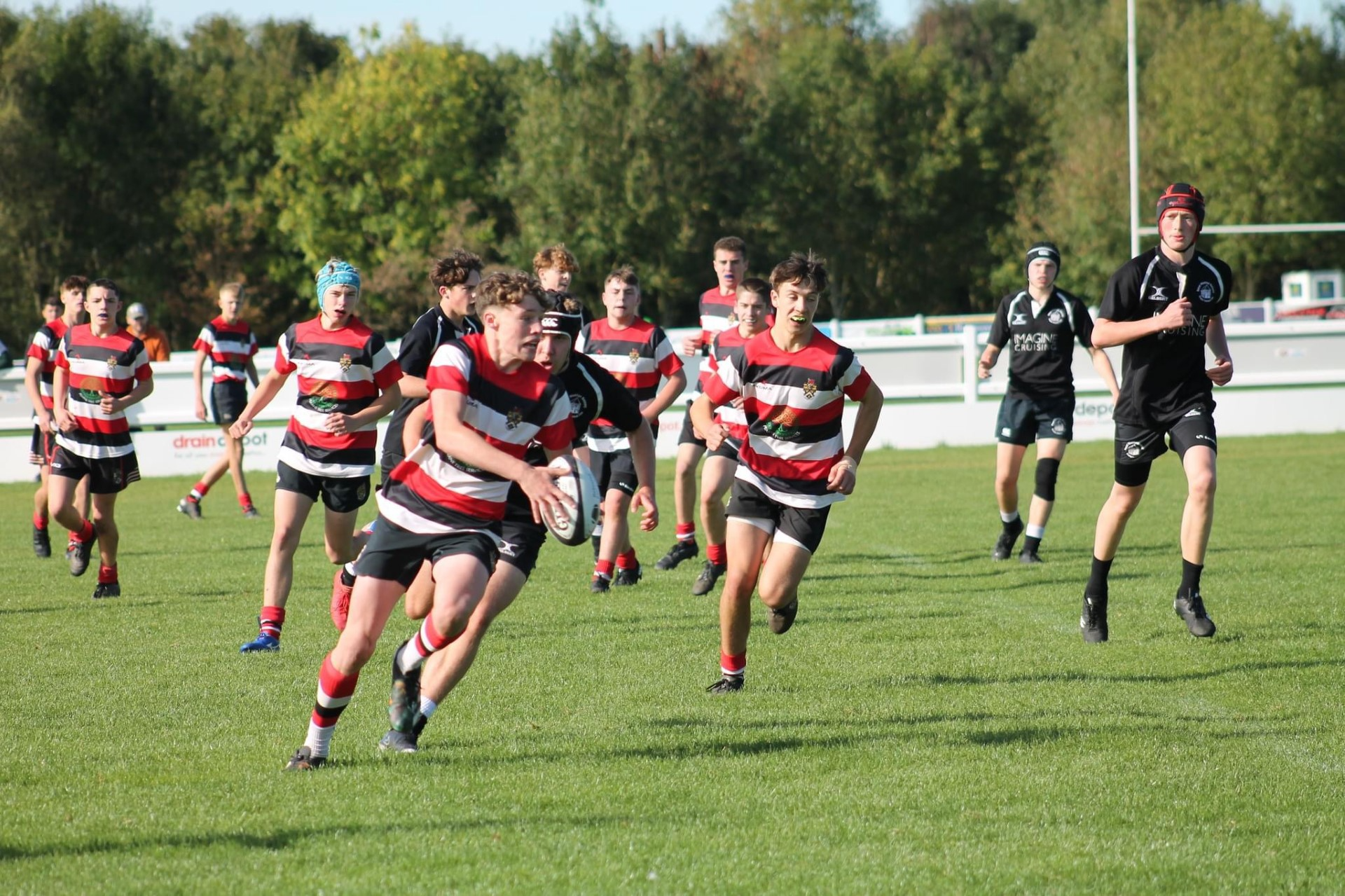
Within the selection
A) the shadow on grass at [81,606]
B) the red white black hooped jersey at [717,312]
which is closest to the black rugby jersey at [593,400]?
the red white black hooped jersey at [717,312]

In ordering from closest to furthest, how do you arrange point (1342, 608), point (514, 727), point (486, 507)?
point (486, 507), point (514, 727), point (1342, 608)

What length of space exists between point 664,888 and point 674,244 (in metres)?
45.5

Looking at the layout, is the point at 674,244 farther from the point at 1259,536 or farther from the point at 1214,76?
the point at 1259,536

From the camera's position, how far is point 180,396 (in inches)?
805

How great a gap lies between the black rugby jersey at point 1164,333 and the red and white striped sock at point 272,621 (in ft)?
14.7

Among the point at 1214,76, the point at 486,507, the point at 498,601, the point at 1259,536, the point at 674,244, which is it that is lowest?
the point at 1259,536

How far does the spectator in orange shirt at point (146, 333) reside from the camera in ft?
59.3

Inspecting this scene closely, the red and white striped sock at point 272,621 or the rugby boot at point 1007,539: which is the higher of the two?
the red and white striped sock at point 272,621

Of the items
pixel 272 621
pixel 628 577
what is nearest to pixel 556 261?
pixel 628 577

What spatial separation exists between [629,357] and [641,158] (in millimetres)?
39359

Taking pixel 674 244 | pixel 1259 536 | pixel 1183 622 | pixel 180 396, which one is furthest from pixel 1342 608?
pixel 674 244

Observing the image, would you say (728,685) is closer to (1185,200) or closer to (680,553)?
(1185,200)

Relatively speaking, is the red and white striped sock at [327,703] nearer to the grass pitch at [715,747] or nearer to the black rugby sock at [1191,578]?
the grass pitch at [715,747]

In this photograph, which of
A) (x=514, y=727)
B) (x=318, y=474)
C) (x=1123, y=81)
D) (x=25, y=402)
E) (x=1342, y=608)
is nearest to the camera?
(x=514, y=727)
